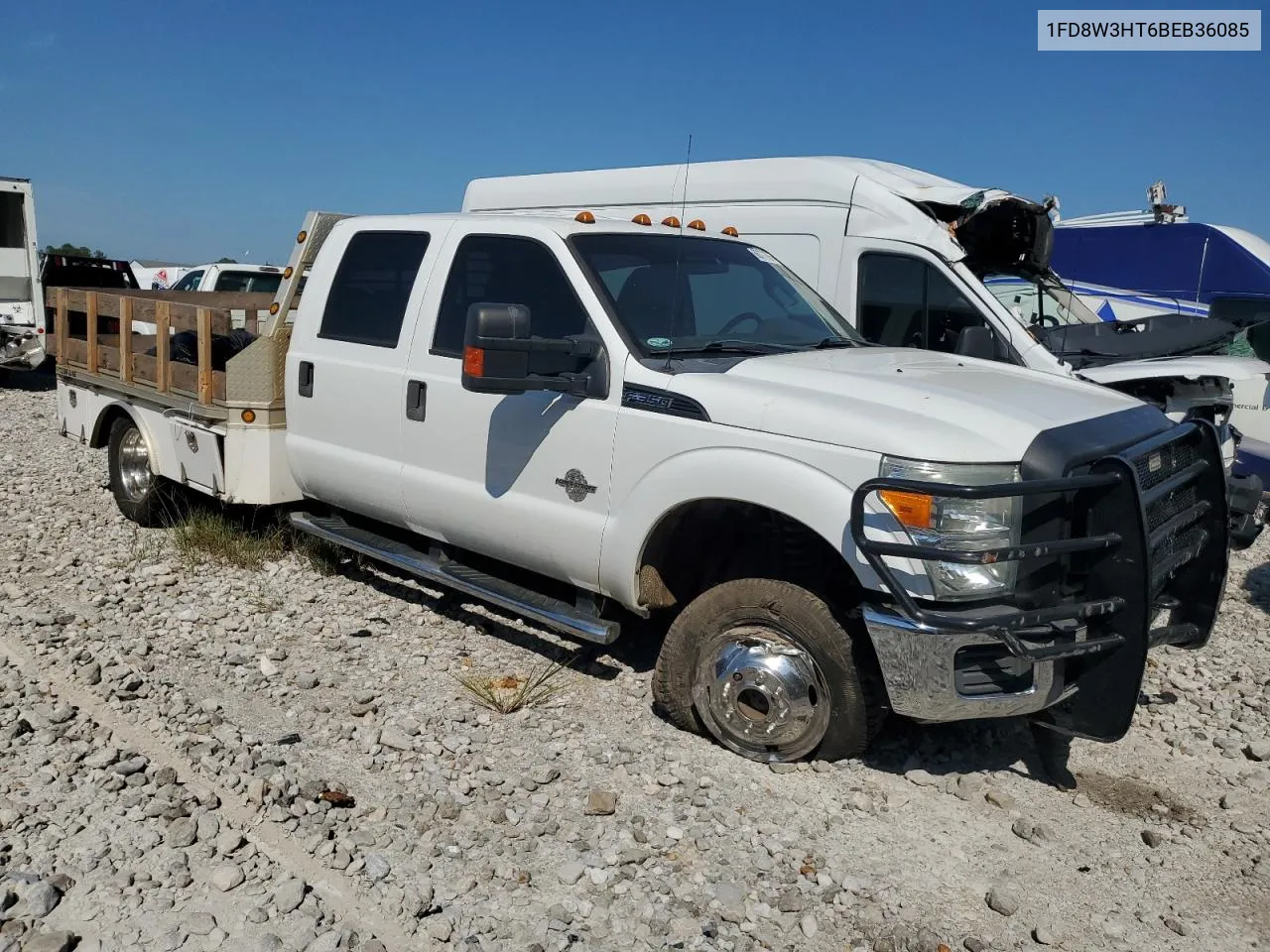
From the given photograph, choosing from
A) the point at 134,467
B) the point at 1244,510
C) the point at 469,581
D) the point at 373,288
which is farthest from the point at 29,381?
the point at 1244,510

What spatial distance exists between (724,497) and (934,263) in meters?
3.63

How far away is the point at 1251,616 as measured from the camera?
634cm

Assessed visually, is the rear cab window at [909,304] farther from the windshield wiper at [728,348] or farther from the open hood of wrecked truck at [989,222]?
the windshield wiper at [728,348]

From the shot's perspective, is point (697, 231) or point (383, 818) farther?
point (697, 231)

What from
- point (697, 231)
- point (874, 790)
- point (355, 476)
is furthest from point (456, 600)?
point (874, 790)

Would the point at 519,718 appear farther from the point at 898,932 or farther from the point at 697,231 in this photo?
the point at 697,231

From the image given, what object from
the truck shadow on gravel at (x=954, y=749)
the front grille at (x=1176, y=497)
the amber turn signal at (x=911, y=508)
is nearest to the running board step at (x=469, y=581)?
the truck shadow on gravel at (x=954, y=749)

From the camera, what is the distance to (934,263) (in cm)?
702

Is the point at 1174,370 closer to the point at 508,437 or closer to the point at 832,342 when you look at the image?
the point at 832,342

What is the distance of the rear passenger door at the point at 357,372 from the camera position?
5430 mm

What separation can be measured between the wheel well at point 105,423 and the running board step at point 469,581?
2106 millimetres

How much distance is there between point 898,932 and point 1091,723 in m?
1.11

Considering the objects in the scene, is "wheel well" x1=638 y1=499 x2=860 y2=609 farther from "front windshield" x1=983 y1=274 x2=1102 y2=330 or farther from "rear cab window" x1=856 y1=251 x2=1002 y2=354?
"front windshield" x1=983 y1=274 x2=1102 y2=330

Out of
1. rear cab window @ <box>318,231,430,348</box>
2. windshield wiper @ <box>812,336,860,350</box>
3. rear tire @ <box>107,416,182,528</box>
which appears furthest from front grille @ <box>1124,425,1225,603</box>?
rear tire @ <box>107,416,182,528</box>
